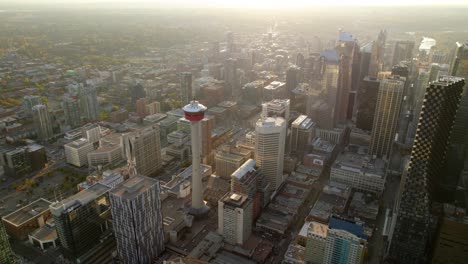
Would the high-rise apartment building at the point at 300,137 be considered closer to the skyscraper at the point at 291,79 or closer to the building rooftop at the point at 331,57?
the building rooftop at the point at 331,57

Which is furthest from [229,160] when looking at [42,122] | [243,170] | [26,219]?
[42,122]

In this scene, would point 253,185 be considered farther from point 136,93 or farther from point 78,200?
point 136,93

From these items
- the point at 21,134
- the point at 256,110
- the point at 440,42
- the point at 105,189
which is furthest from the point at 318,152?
the point at 440,42

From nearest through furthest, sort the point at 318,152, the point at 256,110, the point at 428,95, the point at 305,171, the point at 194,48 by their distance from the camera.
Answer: the point at 428,95
the point at 305,171
the point at 318,152
the point at 256,110
the point at 194,48

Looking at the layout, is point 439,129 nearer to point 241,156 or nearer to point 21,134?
point 241,156

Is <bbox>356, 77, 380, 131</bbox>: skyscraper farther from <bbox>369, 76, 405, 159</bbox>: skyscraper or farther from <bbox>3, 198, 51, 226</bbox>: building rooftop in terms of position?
<bbox>3, 198, 51, 226</bbox>: building rooftop

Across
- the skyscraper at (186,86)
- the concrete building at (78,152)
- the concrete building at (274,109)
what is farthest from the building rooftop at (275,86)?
the concrete building at (78,152)
